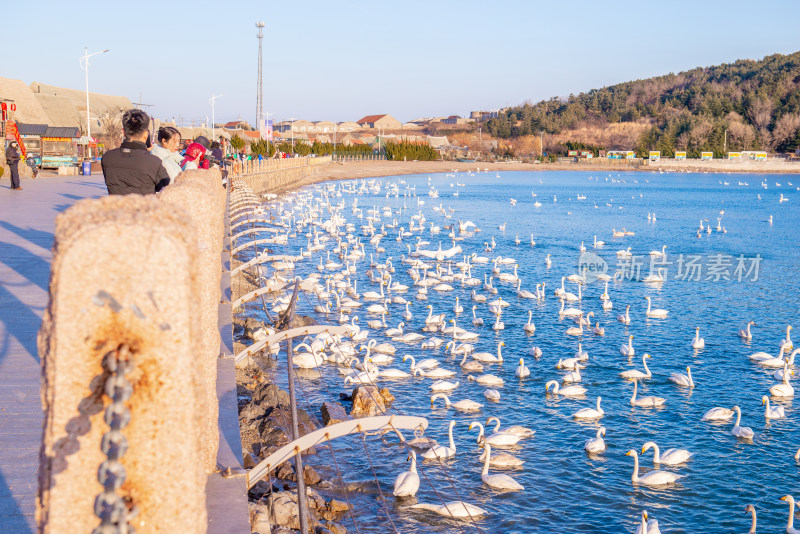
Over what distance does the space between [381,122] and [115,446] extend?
183318 mm

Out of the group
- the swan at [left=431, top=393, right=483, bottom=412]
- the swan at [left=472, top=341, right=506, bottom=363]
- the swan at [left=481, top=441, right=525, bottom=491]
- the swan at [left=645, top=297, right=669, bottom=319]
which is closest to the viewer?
the swan at [left=481, top=441, right=525, bottom=491]

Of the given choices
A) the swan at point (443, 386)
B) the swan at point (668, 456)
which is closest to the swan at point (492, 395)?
the swan at point (443, 386)

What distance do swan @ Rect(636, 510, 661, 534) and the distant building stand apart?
562 ft

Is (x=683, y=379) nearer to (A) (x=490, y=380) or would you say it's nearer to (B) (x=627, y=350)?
(B) (x=627, y=350)

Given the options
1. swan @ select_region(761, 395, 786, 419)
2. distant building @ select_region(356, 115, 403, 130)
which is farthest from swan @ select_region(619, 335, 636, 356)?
A: distant building @ select_region(356, 115, 403, 130)

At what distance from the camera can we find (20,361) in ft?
22.1

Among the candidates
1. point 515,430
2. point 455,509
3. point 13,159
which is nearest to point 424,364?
point 515,430

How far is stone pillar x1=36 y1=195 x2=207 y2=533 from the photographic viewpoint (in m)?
2.10

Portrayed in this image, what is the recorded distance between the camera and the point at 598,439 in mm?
11781

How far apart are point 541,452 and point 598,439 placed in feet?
3.26

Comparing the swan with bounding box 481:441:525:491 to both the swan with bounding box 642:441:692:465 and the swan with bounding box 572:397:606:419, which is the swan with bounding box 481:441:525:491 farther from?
the swan with bounding box 572:397:606:419

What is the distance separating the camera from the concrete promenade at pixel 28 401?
4082 mm

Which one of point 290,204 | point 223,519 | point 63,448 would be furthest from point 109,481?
point 290,204

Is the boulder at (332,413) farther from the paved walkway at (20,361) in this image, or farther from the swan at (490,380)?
the paved walkway at (20,361)
